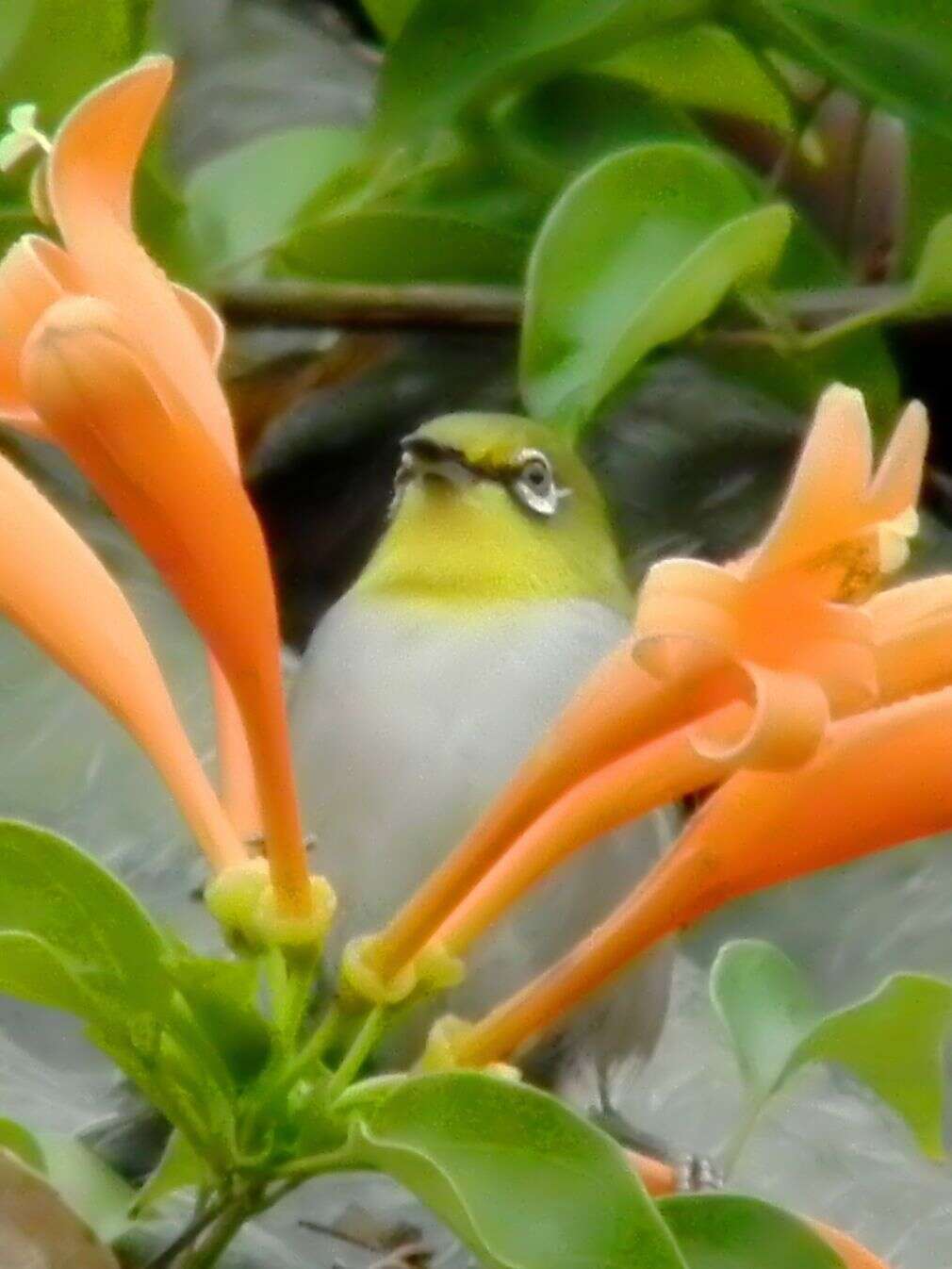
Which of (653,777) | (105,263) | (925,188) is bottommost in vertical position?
(925,188)

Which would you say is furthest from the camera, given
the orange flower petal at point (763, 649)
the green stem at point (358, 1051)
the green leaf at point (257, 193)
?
the green leaf at point (257, 193)

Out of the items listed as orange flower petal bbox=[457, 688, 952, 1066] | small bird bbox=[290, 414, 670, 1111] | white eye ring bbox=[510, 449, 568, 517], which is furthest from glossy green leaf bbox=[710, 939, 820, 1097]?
white eye ring bbox=[510, 449, 568, 517]

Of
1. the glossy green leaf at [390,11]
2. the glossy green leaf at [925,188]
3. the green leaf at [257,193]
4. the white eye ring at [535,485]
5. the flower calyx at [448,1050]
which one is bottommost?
the white eye ring at [535,485]

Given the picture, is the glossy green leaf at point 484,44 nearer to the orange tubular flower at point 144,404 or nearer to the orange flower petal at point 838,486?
the orange tubular flower at point 144,404

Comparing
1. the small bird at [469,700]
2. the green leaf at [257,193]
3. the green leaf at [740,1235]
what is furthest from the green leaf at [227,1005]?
the green leaf at [257,193]

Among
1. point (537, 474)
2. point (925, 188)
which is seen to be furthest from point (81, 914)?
point (925, 188)

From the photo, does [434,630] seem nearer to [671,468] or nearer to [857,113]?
[671,468]

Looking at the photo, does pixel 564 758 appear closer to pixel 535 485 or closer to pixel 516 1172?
pixel 516 1172
